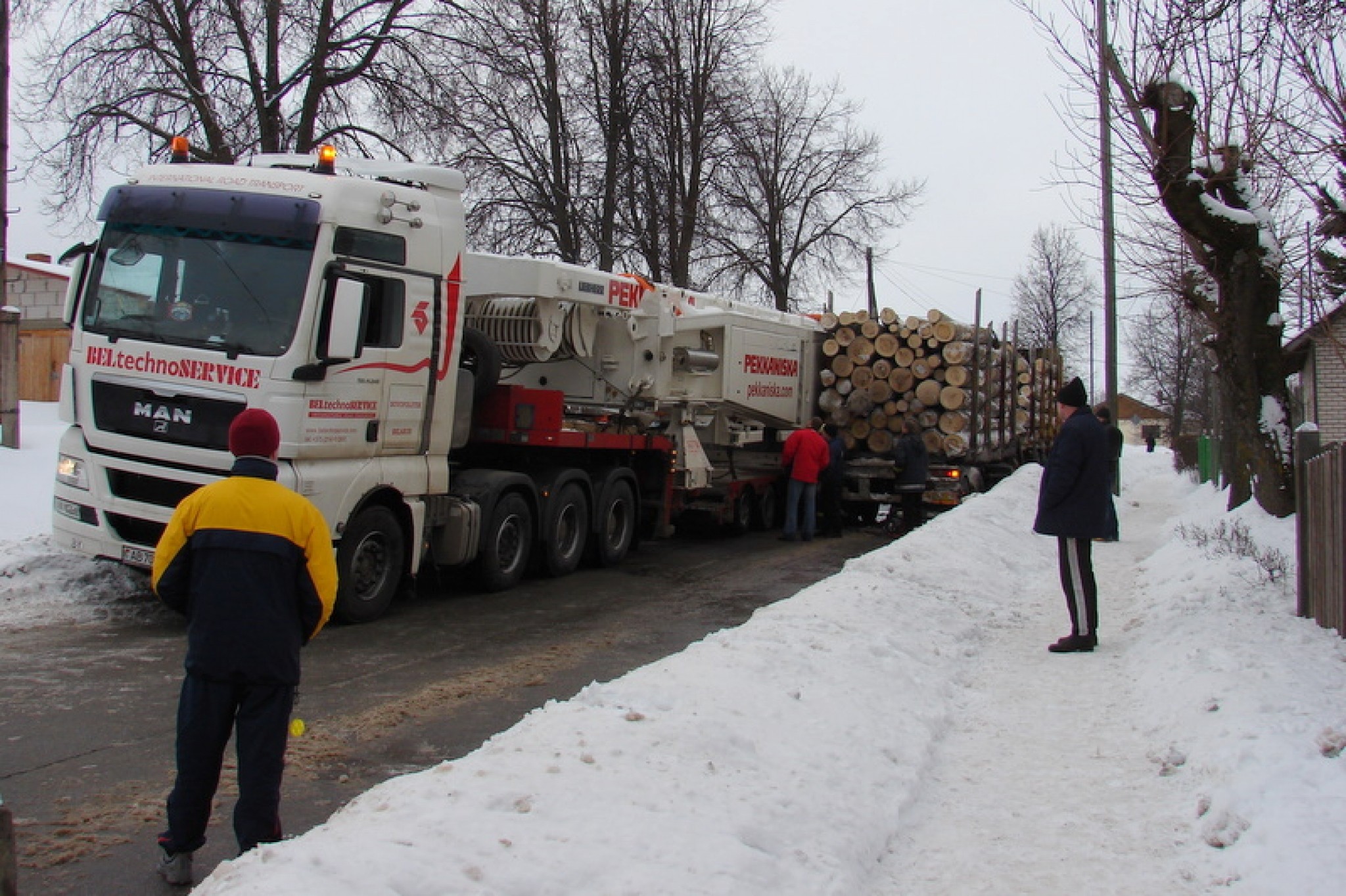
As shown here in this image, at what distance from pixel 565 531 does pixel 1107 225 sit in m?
9.83

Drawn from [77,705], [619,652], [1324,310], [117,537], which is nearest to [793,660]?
[619,652]

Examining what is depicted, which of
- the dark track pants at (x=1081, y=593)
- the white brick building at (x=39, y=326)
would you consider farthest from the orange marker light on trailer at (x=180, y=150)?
the white brick building at (x=39, y=326)

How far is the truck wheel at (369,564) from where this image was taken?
28.8 feet

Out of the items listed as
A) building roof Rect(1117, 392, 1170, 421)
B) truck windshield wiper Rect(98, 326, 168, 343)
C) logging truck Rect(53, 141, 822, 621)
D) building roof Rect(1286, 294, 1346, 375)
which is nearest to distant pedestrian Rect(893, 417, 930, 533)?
building roof Rect(1286, 294, 1346, 375)

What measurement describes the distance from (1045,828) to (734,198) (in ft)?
87.2

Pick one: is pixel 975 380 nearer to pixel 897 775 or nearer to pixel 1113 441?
pixel 1113 441

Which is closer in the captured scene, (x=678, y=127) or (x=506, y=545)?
(x=506, y=545)

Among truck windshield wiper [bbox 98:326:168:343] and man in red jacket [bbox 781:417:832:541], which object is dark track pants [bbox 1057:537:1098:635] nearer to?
truck windshield wiper [bbox 98:326:168:343]

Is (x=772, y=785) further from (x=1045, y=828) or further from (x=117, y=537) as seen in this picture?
(x=117, y=537)

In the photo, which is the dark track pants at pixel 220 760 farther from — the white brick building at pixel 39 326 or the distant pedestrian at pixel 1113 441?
the white brick building at pixel 39 326

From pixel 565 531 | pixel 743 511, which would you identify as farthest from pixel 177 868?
pixel 743 511

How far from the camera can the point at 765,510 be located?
17.4 m

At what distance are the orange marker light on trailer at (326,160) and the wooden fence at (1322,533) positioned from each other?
739 centimetres

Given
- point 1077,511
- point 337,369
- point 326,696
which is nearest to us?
point 326,696
